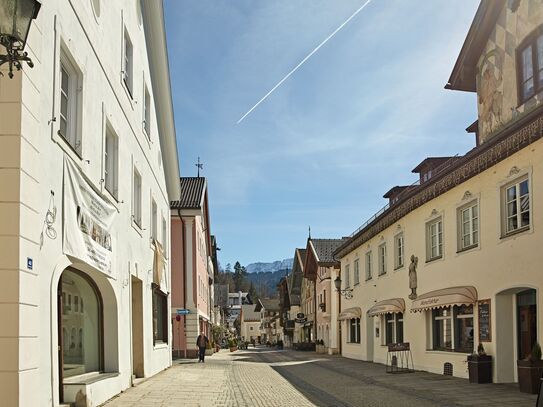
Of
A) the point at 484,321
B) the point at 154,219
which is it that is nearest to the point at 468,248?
the point at 484,321

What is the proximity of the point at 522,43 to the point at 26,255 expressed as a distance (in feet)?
45.3

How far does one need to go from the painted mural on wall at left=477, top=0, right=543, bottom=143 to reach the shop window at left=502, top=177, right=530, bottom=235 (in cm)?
196

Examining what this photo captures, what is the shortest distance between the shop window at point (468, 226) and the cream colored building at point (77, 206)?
901cm

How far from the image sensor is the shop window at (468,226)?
59.1ft

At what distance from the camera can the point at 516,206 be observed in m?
15.6

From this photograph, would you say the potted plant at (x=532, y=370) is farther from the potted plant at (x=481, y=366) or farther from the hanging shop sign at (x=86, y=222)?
the hanging shop sign at (x=86, y=222)

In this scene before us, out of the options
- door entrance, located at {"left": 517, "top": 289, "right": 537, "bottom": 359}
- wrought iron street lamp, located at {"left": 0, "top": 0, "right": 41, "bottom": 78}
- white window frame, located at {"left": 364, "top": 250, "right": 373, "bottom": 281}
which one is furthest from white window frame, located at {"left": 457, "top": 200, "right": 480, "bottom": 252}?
wrought iron street lamp, located at {"left": 0, "top": 0, "right": 41, "bottom": 78}

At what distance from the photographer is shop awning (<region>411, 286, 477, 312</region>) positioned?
58.4 ft

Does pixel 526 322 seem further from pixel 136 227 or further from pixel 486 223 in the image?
pixel 136 227

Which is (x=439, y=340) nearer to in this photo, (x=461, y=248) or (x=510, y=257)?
(x=461, y=248)

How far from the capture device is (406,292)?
24.2 metres

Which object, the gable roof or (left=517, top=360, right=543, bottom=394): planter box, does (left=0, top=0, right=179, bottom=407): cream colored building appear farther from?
the gable roof

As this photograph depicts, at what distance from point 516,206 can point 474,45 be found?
6.20 meters

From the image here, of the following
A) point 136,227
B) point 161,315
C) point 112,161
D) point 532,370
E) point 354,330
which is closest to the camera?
point 532,370
